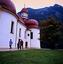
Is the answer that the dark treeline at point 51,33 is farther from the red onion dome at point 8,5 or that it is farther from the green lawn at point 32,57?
the red onion dome at point 8,5

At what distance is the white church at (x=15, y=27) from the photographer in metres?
3.99

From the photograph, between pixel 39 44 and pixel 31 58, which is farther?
pixel 39 44

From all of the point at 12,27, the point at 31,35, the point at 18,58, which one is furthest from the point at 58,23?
the point at 18,58

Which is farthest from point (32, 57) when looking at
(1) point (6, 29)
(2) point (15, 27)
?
(2) point (15, 27)

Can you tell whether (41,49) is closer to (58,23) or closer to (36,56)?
(36,56)

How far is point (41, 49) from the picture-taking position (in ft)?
13.3

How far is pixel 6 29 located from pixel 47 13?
89 centimetres

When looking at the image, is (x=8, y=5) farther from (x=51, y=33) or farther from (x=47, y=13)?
(x=51, y=33)

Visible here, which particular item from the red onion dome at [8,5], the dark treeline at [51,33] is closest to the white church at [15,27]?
the red onion dome at [8,5]

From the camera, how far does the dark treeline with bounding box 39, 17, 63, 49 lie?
4.03 m

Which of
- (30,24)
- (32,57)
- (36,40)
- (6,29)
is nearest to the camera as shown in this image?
(32,57)

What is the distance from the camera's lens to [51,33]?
406 centimetres

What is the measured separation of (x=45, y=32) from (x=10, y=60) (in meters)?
1.02

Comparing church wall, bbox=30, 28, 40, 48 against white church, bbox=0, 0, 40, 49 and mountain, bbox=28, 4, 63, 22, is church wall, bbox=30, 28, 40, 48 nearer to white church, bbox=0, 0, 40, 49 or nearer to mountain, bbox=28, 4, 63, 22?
white church, bbox=0, 0, 40, 49
